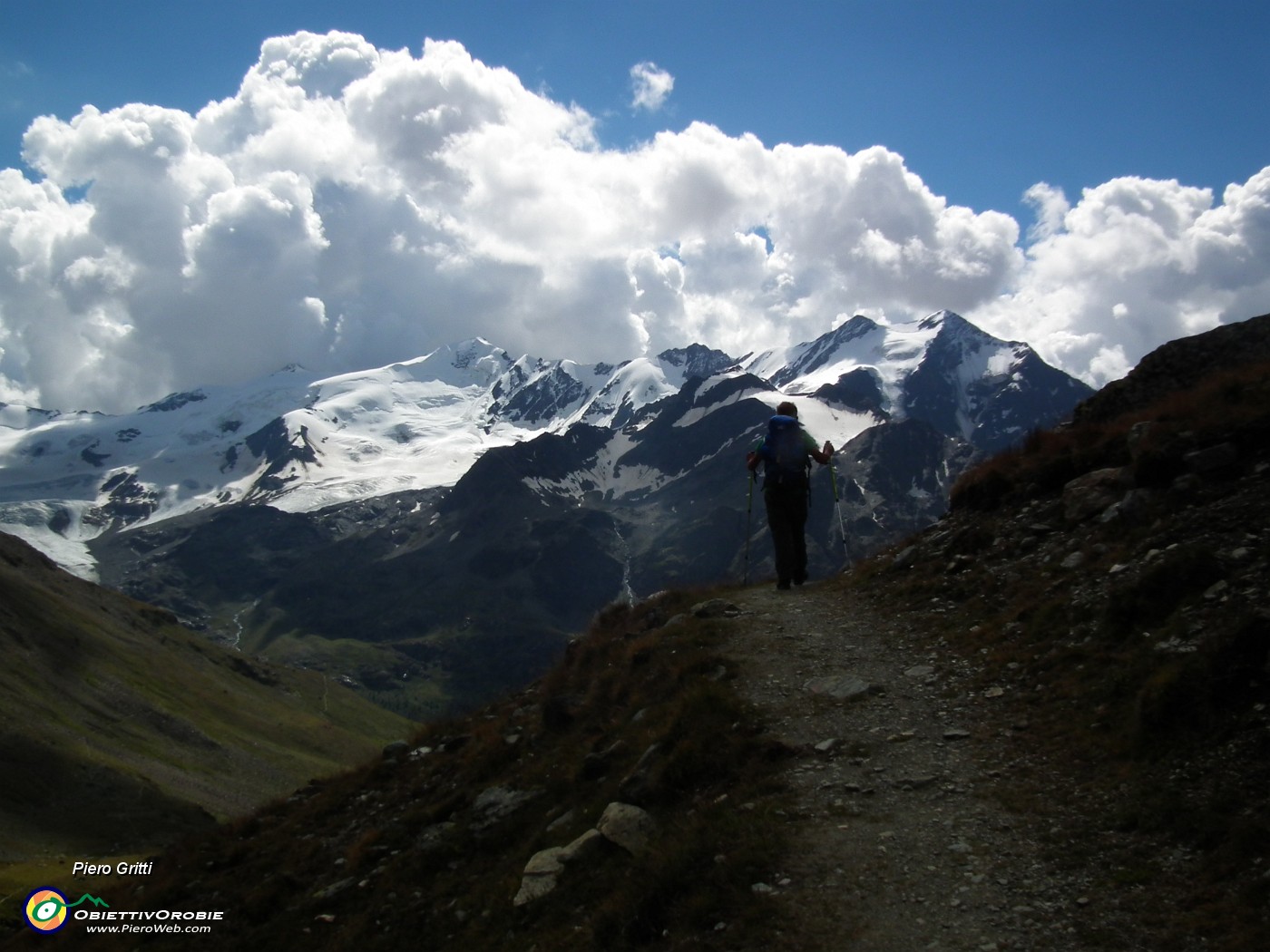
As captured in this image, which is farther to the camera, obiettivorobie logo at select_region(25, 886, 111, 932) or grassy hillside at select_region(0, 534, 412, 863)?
grassy hillside at select_region(0, 534, 412, 863)

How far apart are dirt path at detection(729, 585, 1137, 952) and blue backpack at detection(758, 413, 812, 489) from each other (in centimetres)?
625

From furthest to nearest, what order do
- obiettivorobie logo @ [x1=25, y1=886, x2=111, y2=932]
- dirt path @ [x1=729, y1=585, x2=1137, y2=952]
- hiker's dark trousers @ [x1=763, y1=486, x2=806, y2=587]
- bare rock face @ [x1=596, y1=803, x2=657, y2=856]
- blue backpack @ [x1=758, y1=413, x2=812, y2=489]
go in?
hiker's dark trousers @ [x1=763, y1=486, x2=806, y2=587] → blue backpack @ [x1=758, y1=413, x2=812, y2=489] → obiettivorobie logo @ [x1=25, y1=886, x2=111, y2=932] → bare rock face @ [x1=596, y1=803, x2=657, y2=856] → dirt path @ [x1=729, y1=585, x2=1137, y2=952]

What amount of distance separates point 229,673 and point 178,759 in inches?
3235

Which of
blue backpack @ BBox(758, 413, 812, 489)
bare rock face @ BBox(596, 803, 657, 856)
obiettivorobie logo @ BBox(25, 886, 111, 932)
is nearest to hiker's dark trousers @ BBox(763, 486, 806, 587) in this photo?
blue backpack @ BBox(758, 413, 812, 489)

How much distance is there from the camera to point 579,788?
14.6 metres

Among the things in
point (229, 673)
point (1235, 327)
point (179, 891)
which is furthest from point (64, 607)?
point (1235, 327)

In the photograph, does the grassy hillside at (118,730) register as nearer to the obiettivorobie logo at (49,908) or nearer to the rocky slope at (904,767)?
the obiettivorobie logo at (49,908)

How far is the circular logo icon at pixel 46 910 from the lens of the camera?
19.2 metres

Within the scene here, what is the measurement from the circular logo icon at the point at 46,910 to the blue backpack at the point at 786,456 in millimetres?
18315

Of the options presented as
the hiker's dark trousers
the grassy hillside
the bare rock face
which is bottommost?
the grassy hillside

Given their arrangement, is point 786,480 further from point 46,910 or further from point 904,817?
point 46,910

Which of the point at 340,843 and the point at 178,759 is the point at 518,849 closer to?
the point at 340,843

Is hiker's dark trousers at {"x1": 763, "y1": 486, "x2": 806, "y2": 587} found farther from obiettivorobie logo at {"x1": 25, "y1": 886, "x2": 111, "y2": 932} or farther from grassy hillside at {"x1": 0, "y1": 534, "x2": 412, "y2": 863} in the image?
grassy hillside at {"x1": 0, "y1": 534, "x2": 412, "y2": 863}

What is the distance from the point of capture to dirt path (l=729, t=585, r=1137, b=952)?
875 centimetres
